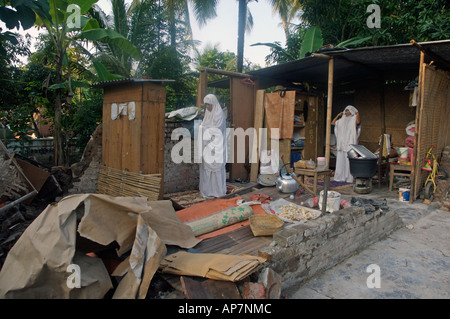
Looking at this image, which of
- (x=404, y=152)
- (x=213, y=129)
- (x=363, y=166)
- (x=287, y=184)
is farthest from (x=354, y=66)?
(x=213, y=129)

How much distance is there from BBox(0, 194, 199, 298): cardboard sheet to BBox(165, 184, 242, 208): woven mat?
3.24 meters

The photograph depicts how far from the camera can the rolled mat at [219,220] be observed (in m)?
4.45

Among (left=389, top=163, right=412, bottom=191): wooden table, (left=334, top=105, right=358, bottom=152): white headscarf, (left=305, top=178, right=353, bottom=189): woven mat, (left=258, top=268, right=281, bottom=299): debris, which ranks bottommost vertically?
(left=258, top=268, right=281, bottom=299): debris

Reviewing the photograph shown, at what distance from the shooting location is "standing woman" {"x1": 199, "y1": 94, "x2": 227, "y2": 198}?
6.68 metres

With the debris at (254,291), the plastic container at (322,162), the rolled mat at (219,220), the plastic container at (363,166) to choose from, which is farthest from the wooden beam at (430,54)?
the debris at (254,291)

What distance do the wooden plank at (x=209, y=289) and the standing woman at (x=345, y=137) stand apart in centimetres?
650

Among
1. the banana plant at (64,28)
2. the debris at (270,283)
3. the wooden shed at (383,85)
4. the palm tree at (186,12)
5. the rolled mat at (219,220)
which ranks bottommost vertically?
the debris at (270,283)

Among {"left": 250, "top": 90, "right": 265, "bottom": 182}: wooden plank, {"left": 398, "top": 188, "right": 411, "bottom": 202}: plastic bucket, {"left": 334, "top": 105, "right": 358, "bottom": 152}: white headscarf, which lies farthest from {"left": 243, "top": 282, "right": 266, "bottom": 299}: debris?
{"left": 334, "top": 105, "right": 358, "bottom": 152}: white headscarf

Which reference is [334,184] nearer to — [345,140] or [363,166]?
[345,140]

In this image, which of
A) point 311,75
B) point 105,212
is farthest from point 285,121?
point 105,212

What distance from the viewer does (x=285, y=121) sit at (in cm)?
816

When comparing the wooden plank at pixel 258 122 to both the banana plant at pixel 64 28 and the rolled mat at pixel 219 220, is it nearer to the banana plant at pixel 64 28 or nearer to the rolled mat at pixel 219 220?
the rolled mat at pixel 219 220

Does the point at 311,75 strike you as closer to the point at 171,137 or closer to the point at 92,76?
the point at 171,137

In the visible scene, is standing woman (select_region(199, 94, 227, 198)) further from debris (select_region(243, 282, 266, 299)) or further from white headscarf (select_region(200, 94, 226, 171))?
debris (select_region(243, 282, 266, 299))
